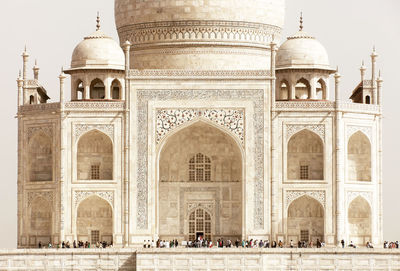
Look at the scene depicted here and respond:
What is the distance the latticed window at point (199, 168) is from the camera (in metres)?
37.9

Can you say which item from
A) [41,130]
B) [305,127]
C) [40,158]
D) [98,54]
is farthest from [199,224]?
[98,54]

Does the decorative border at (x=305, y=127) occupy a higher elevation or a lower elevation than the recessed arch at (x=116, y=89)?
lower

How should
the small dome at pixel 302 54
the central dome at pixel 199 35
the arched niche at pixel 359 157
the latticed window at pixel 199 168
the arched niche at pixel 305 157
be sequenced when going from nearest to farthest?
the arched niche at pixel 305 157
the arched niche at pixel 359 157
the latticed window at pixel 199 168
the small dome at pixel 302 54
the central dome at pixel 199 35

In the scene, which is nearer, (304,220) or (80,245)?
(80,245)

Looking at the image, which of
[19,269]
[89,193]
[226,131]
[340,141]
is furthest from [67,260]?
[340,141]

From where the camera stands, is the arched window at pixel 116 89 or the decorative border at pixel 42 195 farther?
the arched window at pixel 116 89

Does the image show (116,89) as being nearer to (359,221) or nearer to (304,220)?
(304,220)

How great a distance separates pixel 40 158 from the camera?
3753cm

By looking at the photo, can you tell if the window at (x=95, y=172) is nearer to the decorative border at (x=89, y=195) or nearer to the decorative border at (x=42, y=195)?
the decorative border at (x=89, y=195)

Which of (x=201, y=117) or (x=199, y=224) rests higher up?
(x=201, y=117)

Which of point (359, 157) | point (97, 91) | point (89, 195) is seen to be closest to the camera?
point (89, 195)

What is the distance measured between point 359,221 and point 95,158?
25.7 feet

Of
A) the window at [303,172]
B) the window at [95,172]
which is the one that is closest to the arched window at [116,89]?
the window at [95,172]

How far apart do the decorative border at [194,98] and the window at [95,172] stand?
51.6 inches
